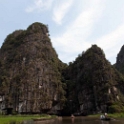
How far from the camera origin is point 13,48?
96938mm

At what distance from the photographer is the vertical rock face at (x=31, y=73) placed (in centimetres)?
7606

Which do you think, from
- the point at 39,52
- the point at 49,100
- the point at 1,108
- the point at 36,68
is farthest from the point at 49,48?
the point at 1,108

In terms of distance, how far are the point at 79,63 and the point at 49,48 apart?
48.8 ft

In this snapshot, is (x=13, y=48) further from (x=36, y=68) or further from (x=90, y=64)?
(x=90, y=64)

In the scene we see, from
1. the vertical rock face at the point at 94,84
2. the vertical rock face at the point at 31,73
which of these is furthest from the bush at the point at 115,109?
the vertical rock face at the point at 31,73

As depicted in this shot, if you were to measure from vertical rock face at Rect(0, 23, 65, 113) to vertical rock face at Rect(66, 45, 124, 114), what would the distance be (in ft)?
20.5

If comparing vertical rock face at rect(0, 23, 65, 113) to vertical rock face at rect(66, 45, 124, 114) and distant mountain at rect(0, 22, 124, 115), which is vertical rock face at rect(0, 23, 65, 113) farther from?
vertical rock face at rect(66, 45, 124, 114)

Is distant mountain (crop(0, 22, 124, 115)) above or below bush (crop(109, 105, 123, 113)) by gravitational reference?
above

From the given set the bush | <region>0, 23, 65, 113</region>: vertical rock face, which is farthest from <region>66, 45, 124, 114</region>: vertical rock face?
<region>0, 23, 65, 113</region>: vertical rock face

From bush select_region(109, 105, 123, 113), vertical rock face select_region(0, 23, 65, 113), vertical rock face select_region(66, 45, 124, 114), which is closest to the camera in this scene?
bush select_region(109, 105, 123, 113)

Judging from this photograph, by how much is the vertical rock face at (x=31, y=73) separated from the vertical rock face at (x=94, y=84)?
6.25 meters

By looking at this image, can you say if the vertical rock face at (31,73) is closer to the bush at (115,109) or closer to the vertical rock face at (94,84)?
the vertical rock face at (94,84)

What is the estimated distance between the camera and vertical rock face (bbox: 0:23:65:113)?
76062 mm

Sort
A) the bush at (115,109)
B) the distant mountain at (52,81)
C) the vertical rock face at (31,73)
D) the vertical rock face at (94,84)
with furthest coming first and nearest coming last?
the vertical rock face at (31,73) → the distant mountain at (52,81) → the vertical rock face at (94,84) → the bush at (115,109)
